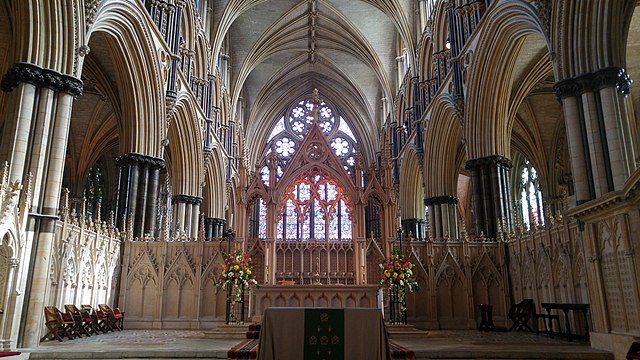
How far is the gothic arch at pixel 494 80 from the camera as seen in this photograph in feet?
45.8

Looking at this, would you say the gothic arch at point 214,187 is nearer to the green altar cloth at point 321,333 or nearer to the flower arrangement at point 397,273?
the flower arrangement at point 397,273

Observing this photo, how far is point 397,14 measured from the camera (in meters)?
24.2

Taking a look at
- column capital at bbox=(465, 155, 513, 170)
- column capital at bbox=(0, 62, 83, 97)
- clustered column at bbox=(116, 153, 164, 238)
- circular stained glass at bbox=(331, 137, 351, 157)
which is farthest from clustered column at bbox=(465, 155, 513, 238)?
circular stained glass at bbox=(331, 137, 351, 157)

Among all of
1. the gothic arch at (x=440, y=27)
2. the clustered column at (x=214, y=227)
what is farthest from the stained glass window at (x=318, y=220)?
the gothic arch at (x=440, y=27)

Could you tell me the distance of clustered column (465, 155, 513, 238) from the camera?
603 inches

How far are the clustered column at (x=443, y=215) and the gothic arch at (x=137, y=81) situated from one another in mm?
11270

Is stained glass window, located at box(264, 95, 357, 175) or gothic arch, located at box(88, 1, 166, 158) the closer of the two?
gothic arch, located at box(88, 1, 166, 158)

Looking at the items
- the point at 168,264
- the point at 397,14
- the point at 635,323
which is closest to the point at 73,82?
the point at 168,264

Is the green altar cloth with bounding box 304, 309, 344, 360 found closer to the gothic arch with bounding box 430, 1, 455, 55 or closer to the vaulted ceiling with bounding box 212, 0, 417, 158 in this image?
the gothic arch with bounding box 430, 1, 455, 55

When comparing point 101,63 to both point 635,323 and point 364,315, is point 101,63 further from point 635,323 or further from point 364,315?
point 635,323

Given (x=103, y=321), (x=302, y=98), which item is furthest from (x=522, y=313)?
(x=302, y=98)

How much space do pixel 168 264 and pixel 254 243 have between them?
2.69 meters

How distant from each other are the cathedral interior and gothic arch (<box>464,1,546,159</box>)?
0.07 meters

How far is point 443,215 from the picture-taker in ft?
68.4
